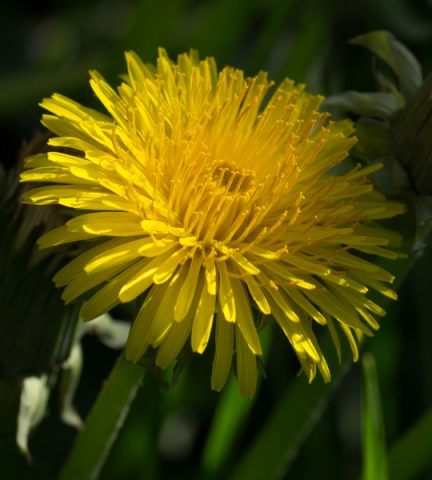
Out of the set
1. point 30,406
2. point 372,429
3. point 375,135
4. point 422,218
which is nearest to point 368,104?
point 375,135

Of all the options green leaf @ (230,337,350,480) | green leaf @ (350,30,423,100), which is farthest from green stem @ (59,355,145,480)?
green leaf @ (350,30,423,100)

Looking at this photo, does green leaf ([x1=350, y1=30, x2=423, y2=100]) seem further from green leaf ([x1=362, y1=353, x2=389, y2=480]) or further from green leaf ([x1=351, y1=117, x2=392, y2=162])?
green leaf ([x1=362, y1=353, x2=389, y2=480])

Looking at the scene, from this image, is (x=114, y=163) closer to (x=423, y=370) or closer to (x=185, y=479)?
(x=185, y=479)

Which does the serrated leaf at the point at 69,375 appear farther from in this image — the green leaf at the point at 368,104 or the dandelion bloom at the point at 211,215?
the green leaf at the point at 368,104

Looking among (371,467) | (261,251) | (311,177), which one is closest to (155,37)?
(311,177)

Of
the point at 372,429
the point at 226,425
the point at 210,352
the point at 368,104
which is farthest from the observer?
the point at 210,352

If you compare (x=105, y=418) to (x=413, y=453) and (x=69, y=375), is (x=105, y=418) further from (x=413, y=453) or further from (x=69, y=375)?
(x=413, y=453)
